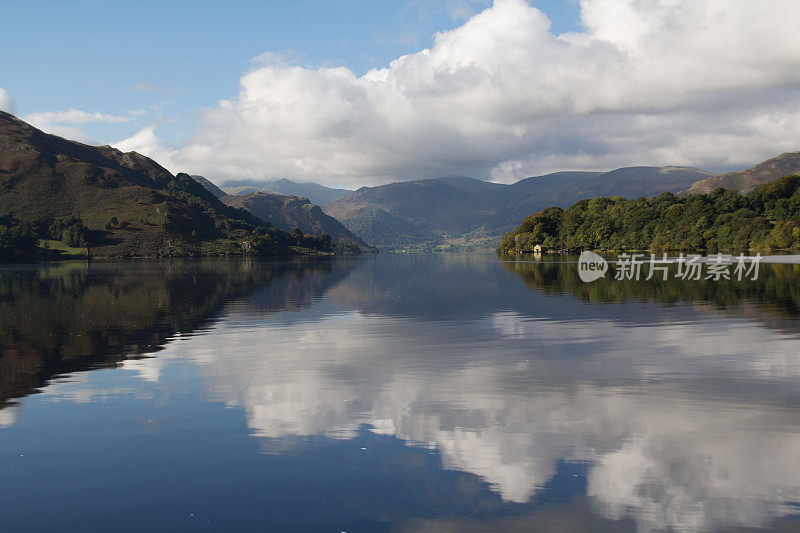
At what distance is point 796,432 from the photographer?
56.8ft

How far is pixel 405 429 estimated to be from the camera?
18.5 metres

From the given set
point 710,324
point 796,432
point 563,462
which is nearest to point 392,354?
point 563,462

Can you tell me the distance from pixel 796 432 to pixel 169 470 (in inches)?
738

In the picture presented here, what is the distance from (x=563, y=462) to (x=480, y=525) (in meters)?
4.11

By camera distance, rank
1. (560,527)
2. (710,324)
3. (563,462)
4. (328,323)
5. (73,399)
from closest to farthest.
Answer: (560,527), (563,462), (73,399), (710,324), (328,323)

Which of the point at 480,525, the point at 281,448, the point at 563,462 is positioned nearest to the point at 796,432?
the point at 563,462

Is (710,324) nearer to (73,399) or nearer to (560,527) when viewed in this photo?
(560,527)

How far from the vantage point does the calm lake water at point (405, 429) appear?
1311 cm

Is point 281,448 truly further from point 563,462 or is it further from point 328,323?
point 328,323

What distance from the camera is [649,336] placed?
35656 mm

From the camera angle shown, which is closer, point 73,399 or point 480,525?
point 480,525

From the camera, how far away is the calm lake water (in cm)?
1311

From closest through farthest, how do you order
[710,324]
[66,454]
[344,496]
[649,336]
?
[344,496]
[66,454]
[649,336]
[710,324]

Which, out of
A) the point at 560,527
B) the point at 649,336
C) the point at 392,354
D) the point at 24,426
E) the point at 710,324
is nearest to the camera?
the point at 560,527
